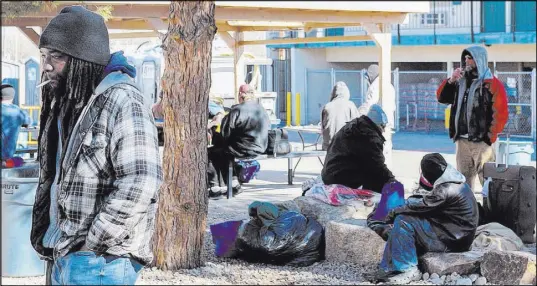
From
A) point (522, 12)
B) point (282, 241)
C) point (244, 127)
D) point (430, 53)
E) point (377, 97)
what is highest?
point (430, 53)

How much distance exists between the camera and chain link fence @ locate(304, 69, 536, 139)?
2170 cm

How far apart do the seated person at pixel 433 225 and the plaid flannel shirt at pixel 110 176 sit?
360 cm

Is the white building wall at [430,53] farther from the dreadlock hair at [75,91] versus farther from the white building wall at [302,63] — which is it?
the dreadlock hair at [75,91]

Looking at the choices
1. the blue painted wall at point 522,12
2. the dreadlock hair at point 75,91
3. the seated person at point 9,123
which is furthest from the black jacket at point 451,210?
the blue painted wall at point 522,12

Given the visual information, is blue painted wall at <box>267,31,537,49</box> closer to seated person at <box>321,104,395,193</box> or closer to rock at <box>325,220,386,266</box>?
seated person at <box>321,104,395,193</box>

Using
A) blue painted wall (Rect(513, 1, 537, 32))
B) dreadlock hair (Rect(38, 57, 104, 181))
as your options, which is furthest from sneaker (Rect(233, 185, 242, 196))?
dreadlock hair (Rect(38, 57, 104, 181))

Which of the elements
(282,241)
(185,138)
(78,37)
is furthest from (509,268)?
(78,37)

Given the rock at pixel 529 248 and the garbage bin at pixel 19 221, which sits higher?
the garbage bin at pixel 19 221

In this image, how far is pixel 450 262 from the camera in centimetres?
643

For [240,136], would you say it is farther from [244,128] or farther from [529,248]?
[529,248]

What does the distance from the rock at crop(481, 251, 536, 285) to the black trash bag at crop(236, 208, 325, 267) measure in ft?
4.69

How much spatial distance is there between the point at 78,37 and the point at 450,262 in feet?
13.0

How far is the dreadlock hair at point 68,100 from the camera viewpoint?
3234mm

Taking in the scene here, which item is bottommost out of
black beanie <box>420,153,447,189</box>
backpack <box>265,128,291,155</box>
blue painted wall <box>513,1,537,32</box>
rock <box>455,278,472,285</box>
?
rock <box>455,278,472,285</box>
